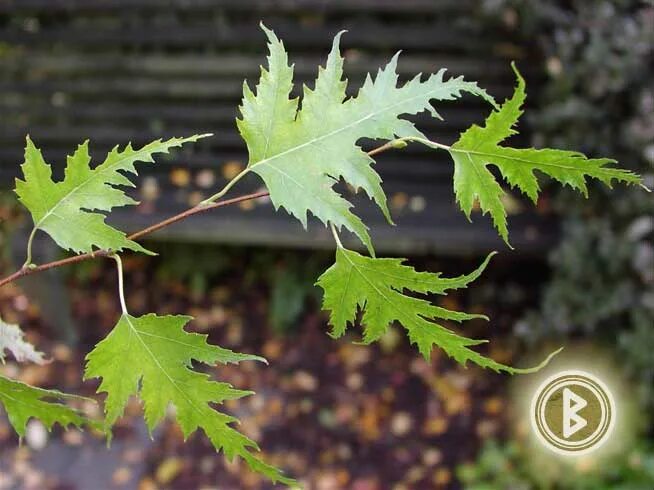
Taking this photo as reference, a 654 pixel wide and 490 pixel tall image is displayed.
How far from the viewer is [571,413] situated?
65 cm

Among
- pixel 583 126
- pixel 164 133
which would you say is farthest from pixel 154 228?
pixel 164 133

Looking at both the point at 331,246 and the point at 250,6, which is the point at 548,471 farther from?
the point at 250,6

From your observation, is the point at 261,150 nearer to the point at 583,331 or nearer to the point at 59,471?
the point at 583,331

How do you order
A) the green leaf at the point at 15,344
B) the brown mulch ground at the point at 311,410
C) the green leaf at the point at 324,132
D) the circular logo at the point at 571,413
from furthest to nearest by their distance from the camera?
the brown mulch ground at the point at 311,410, the circular logo at the point at 571,413, the green leaf at the point at 15,344, the green leaf at the point at 324,132

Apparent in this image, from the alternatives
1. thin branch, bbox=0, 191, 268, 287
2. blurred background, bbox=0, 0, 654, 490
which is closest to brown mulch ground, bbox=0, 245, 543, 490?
blurred background, bbox=0, 0, 654, 490

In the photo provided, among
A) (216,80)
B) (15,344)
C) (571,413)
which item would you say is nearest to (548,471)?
(571,413)

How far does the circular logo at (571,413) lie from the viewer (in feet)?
2.10

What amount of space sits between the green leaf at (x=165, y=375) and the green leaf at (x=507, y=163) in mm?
157

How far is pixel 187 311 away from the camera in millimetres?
3070

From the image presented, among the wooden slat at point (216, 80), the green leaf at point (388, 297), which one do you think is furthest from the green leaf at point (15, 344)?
the wooden slat at point (216, 80)

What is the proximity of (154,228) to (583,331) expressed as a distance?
2085 millimetres

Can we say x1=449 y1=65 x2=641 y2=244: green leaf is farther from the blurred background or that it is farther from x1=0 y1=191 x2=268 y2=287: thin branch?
the blurred background

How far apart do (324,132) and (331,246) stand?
2.41 m

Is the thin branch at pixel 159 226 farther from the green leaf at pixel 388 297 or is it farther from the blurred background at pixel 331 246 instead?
the blurred background at pixel 331 246
